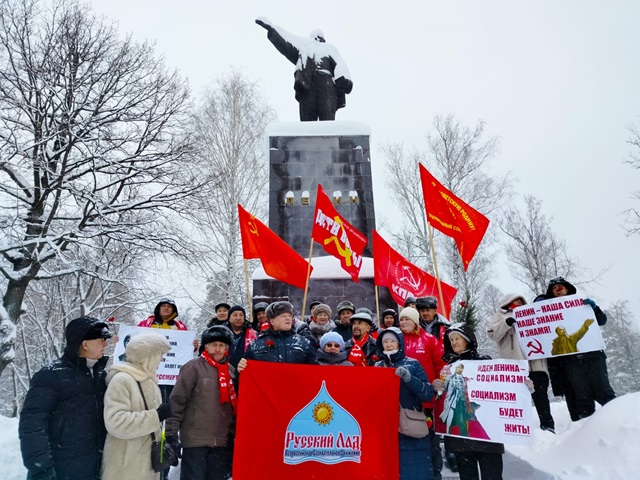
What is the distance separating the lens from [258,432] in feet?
11.1

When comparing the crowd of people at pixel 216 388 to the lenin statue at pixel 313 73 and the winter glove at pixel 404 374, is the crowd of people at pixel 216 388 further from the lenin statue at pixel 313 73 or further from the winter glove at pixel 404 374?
the lenin statue at pixel 313 73

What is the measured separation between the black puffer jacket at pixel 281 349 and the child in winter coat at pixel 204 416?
28cm

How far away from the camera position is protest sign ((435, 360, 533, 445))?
11.3 feet

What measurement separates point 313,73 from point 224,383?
30.4 feet

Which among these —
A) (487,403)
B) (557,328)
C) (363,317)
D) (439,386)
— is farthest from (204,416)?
(557,328)

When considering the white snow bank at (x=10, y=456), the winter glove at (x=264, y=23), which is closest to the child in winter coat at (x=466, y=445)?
the white snow bank at (x=10, y=456)

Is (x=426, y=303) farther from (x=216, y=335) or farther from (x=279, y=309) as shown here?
(x=216, y=335)

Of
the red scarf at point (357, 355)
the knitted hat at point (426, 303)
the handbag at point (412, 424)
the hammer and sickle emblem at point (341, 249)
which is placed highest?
the hammer and sickle emblem at point (341, 249)

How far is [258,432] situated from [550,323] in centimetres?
333

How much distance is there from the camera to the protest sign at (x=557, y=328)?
4.68 metres

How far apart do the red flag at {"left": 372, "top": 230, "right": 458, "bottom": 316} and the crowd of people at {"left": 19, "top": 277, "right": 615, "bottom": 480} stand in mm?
1492

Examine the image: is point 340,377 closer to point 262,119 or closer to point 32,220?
point 32,220

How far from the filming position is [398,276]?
7.05 m

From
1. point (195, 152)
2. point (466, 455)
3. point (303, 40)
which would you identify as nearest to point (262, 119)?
point (303, 40)
